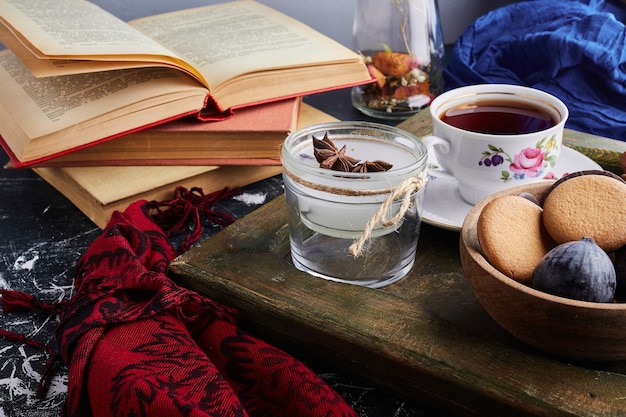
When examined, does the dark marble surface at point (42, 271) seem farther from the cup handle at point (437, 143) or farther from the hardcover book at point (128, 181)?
the cup handle at point (437, 143)

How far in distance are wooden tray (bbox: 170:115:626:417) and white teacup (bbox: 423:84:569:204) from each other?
8cm

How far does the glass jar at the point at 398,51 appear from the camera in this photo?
0.99 m

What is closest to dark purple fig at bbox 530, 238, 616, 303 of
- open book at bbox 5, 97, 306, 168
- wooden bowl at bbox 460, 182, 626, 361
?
wooden bowl at bbox 460, 182, 626, 361

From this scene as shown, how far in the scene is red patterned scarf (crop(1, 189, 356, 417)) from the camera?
48 cm

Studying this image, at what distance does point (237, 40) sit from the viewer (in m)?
0.96

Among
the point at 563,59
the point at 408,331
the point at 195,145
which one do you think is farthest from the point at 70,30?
the point at 563,59

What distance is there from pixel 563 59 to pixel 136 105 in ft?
2.18

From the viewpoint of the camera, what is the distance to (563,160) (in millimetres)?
767

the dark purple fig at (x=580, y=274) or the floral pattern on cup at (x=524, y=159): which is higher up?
the dark purple fig at (x=580, y=274)

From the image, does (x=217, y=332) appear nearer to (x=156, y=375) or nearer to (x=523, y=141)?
(x=156, y=375)

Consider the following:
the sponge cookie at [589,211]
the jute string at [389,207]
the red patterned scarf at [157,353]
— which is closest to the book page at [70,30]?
the red patterned scarf at [157,353]

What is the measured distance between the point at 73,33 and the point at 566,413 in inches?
26.1

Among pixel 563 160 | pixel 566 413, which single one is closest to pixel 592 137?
pixel 563 160

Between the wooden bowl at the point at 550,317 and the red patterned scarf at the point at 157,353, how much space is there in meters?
0.13
